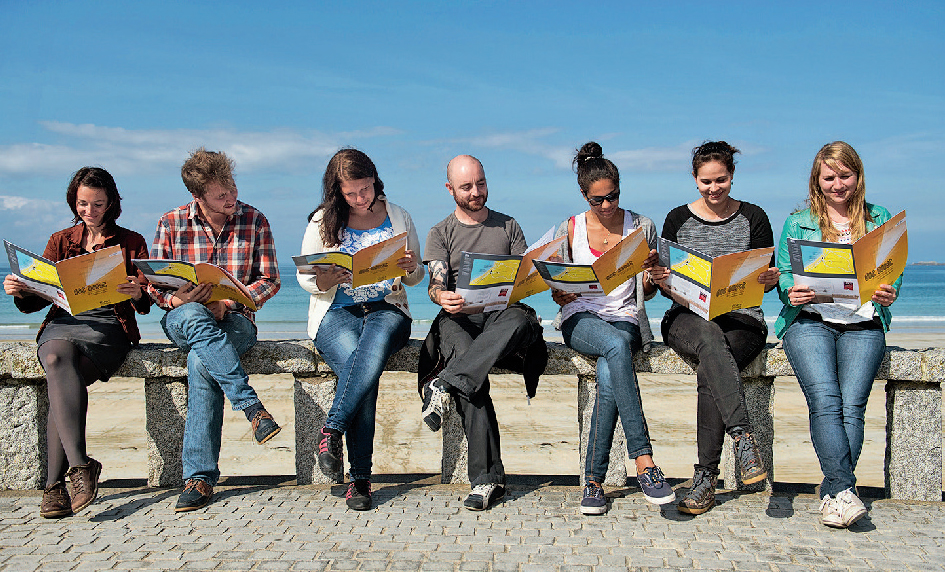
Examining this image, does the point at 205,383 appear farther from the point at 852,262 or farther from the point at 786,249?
the point at 852,262

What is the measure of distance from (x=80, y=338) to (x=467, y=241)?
2.17 metres

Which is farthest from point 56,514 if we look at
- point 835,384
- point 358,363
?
point 835,384

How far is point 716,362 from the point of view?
374 cm

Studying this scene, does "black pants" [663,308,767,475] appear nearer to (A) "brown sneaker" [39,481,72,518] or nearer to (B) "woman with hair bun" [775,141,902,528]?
(B) "woman with hair bun" [775,141,902,528]

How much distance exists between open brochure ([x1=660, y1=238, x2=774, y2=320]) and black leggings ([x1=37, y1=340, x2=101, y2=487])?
3.16 m

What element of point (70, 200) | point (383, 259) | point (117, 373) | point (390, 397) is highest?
point (70, 200)

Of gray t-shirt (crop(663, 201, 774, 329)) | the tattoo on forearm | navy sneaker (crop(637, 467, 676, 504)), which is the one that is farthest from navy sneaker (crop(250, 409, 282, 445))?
gray t-shirt (crop(663, 201, 774, 329))

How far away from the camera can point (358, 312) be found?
434 centimetres

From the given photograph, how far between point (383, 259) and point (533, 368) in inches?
40.1

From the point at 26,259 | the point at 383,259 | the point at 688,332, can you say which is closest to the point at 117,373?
the point at 26,259

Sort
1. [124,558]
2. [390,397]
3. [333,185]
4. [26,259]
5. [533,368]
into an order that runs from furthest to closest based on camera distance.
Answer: [390,397]
[333,185]
[533,368]
[26,259]
[124,558]

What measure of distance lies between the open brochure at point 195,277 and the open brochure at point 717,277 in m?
2.30

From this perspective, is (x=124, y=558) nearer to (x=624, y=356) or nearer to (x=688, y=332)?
(x=624, y=356)

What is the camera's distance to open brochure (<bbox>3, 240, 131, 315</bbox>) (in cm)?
376
